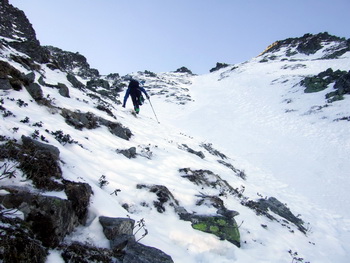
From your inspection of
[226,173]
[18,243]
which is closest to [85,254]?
[18,243]

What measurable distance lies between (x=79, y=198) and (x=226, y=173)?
32.5 ft

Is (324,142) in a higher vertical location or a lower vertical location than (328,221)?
higher

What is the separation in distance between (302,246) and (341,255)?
1327mm

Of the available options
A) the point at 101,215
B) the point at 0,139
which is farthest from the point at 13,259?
the point at 0,139

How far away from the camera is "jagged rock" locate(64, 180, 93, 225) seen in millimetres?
4199

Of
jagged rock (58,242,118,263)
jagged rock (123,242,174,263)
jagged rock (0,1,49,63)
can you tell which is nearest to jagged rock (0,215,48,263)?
jagged rock (58,242,118,263)

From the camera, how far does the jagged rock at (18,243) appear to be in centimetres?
264

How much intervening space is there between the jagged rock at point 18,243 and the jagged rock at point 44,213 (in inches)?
6.7

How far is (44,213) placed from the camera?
3.45 m

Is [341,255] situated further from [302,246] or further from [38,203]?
[38,203]

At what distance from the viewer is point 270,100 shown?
3775 cm

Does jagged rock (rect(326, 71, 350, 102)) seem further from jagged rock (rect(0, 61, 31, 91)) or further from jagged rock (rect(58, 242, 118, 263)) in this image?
jagged rock (rect(58, 242, 118, 263))

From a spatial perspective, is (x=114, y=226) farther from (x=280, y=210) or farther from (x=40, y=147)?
(x=280, y=210)

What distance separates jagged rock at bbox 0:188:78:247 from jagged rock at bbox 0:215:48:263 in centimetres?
17
